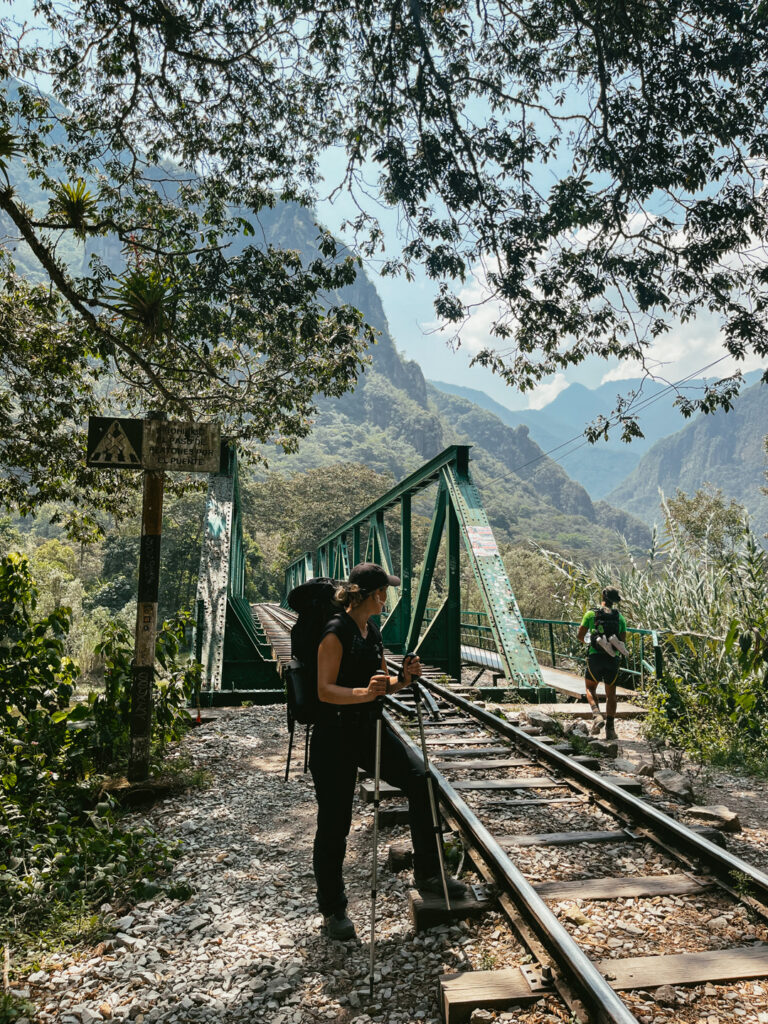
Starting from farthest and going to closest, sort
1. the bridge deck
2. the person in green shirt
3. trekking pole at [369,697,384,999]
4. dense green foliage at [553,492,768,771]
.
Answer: the bridge deck → the person in green shirt → dense green foliage at [553,492,768,771] → trekking pole at [369,697,384,999]

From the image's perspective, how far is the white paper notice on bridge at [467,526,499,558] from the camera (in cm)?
782

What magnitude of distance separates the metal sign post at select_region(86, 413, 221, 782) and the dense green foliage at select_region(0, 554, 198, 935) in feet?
1.07

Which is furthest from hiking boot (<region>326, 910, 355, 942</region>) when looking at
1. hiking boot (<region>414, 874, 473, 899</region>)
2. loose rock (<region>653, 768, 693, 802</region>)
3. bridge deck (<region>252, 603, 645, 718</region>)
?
Answer: loose rock (<region>653, 768, 693, 802</region>)

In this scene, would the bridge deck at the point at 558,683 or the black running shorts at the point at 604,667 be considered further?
the bridge deck at the point at 558,683

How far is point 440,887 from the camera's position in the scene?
2.93 m

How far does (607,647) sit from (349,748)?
4491 mm

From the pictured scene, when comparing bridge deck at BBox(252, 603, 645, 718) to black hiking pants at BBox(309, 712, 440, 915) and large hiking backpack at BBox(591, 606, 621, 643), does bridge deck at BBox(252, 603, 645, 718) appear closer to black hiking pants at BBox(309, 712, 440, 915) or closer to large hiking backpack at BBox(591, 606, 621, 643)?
large hiking backpack at BBox(591, 606, 621, 643)

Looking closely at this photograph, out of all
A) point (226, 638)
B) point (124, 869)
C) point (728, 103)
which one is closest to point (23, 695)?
point (124, 869)

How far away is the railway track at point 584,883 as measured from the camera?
229cm

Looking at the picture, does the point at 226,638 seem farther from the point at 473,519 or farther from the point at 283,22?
the point at 283,22

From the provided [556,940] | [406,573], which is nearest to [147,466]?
[556,940]

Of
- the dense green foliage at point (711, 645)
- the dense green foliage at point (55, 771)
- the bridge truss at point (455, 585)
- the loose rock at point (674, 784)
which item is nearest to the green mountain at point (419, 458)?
the bridge truss at point (455, 585)

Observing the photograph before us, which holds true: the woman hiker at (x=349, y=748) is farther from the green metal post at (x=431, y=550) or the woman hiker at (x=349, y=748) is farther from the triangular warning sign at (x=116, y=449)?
the green metal post at (x=431, y=550)

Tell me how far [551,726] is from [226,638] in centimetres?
413
